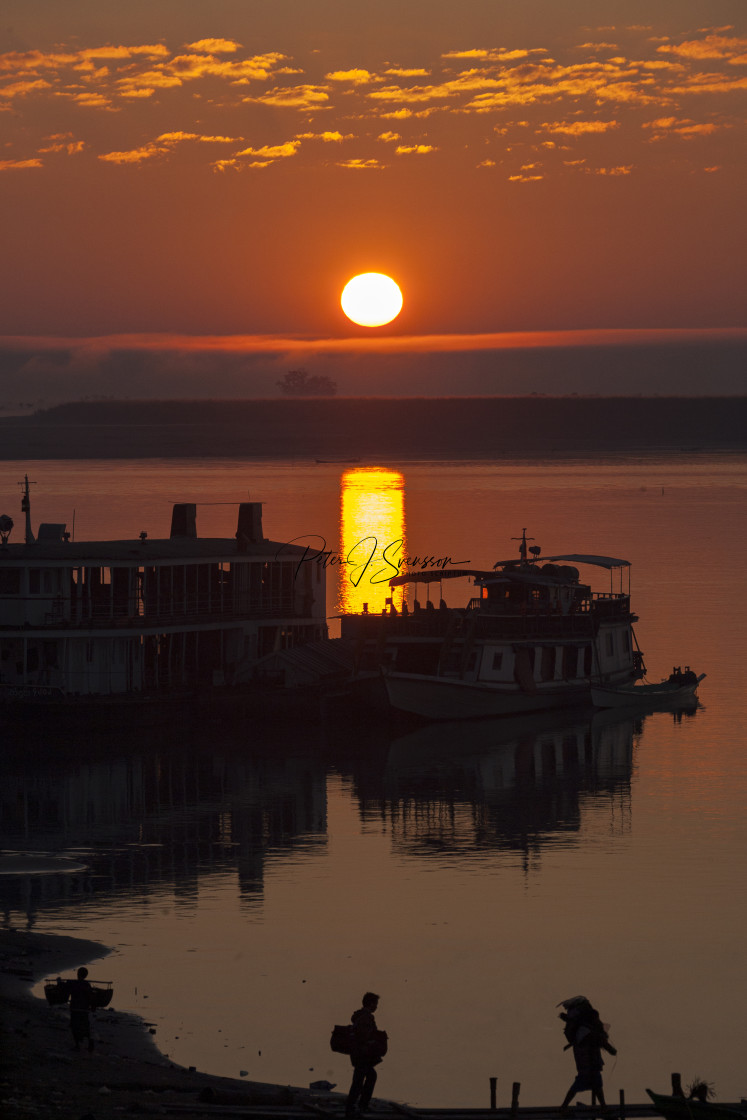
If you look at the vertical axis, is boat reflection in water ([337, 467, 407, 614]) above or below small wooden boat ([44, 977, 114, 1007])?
above

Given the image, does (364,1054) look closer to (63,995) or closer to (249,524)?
(63,995)

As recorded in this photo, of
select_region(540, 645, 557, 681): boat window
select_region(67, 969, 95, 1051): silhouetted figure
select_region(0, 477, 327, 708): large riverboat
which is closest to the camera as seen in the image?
select_region(67, 969, 95, 1051): silhouetted figure

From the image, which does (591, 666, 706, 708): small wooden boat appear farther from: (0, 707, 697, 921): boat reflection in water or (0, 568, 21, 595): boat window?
(0, 568, 21, 595): boat window

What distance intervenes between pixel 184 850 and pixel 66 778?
1288 centimetres

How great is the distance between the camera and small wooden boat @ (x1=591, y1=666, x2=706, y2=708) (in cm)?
7731

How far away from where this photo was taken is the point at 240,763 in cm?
6322

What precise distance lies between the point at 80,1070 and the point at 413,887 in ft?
59.3

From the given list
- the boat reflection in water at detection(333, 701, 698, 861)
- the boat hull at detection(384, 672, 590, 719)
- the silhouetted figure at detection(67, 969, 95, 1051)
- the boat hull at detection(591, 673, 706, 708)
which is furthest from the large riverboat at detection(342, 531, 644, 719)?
the silhouetted figure at detection(67, 969, 95, 1051)

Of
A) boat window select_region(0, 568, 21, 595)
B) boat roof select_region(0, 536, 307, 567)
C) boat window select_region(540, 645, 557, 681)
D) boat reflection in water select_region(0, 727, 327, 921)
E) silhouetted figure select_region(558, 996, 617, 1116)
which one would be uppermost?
boat roof select_region(0, 536, 307, 567)

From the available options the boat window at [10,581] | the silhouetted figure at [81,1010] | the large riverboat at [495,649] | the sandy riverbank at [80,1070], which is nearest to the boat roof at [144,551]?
the boat window at [10,581]

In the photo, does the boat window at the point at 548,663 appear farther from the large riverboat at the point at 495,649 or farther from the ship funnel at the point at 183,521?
the ship funnel at the point at 183,521

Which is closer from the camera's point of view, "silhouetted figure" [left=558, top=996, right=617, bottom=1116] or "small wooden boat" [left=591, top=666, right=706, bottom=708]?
"silhouetted figure" [left=558, top=996, right=617, bottom=1116]

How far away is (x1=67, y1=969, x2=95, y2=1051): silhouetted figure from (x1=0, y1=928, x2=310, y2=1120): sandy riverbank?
0.31m

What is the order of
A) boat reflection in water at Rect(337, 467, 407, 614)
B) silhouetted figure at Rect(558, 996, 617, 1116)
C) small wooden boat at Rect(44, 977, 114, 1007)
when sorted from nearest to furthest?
1. silhouetted figure at Rect(558, 996, 617, 1116)
2. small wooden boat at Rect(44, 977, 114, 1007)
3. boat reflection in water at Rect(337, 467, 407, 614)
